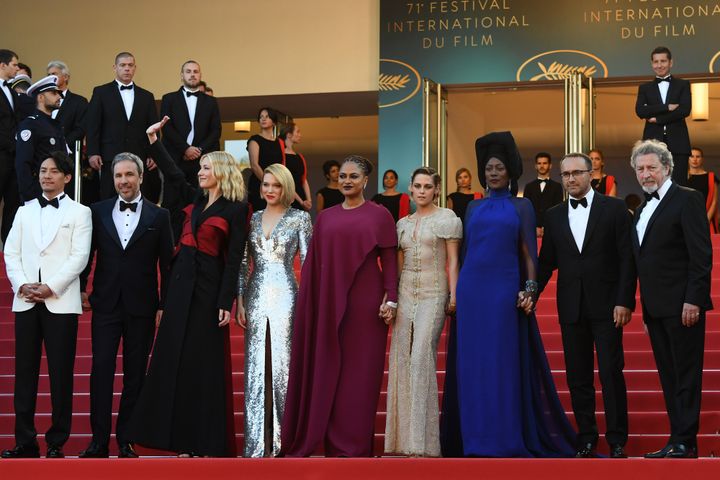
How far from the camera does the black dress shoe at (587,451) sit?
6.61 meters

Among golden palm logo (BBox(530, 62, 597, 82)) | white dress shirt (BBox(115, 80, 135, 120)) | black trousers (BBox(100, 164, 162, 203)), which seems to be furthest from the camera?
golden palm logo (BBox(530, 62, 597, 82))

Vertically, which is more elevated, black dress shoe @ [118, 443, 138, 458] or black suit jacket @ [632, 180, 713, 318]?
black suit jacket @ [632, 180, 713, 318]

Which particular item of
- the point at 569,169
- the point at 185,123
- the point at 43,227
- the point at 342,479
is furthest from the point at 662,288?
the point at 185,123

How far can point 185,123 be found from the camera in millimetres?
10227

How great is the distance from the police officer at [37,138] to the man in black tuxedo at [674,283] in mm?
4469

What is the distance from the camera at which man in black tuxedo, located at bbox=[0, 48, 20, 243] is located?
32.8 feet

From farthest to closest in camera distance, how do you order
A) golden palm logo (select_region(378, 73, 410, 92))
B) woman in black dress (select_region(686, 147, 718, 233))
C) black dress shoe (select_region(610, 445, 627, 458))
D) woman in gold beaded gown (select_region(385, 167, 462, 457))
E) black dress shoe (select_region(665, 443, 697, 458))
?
golden palm logo (select_region(378, 73, 410, 92)) < woman in black dress (select_region(686, 147, 718, 233)) < woman in gold beaded gown (select_region(385, 167, 462, 457)) < black dress shoe (select_region(610, 445, 627, 458)) < black dress shoe (select_region(665, 443, 697, 458))

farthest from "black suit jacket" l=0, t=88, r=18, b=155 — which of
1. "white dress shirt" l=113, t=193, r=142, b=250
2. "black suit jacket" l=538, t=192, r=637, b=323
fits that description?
"black suit jacket" l=538, t=192, r=637, b=323

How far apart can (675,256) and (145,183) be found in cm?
507

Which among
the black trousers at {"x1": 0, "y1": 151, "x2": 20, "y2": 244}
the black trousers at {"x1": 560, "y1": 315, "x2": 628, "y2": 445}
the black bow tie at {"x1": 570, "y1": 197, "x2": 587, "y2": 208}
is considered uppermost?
the black trousers at {"x1": 0, "y1": 151, "x2": 20, "y2": 244}

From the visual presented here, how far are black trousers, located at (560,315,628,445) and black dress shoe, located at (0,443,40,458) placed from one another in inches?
117

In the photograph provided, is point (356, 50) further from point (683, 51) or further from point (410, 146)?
point (683, 51)

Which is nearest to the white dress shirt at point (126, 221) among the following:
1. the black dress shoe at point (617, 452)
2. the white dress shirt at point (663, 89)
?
the black dress shoe at point (617, 452)

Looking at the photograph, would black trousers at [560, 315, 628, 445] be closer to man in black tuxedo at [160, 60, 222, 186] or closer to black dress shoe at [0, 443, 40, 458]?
black dress shoe at [0, 443, 40, 458]
